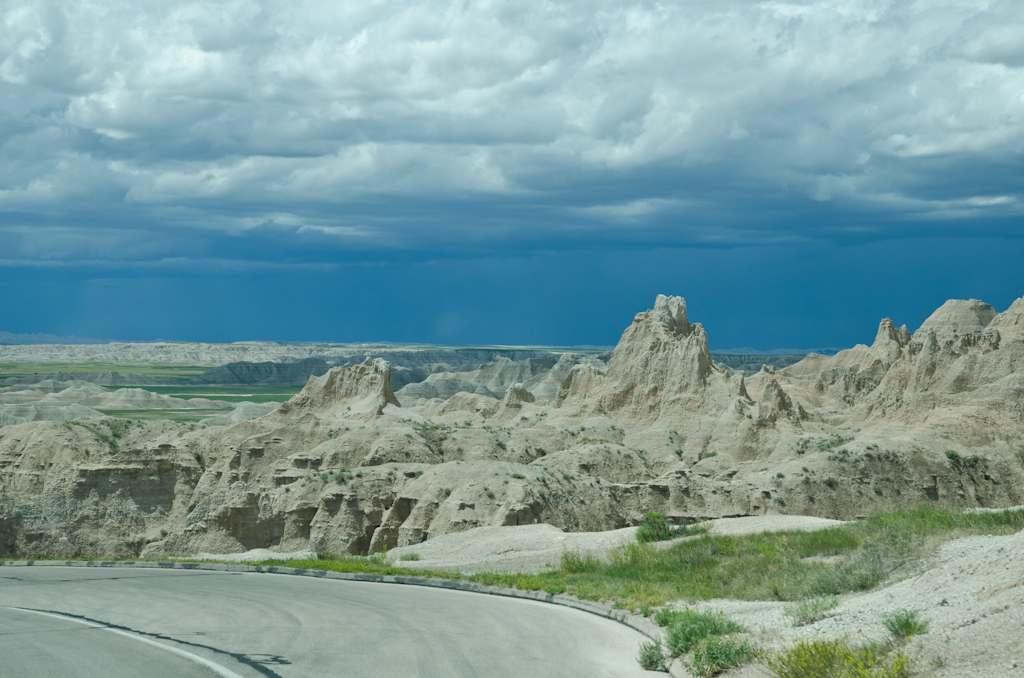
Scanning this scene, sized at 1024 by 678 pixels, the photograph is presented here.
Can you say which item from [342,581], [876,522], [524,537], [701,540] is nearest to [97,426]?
[524,537]

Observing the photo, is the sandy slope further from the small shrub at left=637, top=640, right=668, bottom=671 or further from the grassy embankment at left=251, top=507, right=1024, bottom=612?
the small shrub at left=637, top=640, right=668, bottom=671

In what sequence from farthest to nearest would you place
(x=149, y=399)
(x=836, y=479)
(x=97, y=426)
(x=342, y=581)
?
(x=149, y=399)
(x=97, y=426)
(x=836, y=479)
(x=342, y=581)

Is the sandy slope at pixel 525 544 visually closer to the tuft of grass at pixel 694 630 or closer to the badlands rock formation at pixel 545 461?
the badlands rock formation at pixel 545 461

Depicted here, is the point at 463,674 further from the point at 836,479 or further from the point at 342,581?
the point at 836,479

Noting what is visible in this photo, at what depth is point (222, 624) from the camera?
17.3m

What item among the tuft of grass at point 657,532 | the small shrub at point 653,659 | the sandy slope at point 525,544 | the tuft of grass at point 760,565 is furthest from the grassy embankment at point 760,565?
the small shrub at point 653,659

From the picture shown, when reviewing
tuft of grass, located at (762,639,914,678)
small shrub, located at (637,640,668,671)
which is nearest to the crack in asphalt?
small shrub, located at (637,640,668,671)

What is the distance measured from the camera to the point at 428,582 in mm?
25219

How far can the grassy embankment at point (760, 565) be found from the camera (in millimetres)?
17203

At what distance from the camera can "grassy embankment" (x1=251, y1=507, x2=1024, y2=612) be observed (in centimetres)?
1720

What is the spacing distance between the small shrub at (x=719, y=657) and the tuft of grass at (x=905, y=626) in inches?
72.5

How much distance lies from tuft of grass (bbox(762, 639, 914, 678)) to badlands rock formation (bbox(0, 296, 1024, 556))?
29.1m

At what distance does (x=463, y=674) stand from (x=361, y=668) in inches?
56.8

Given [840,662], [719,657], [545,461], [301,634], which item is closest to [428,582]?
[301,634]
